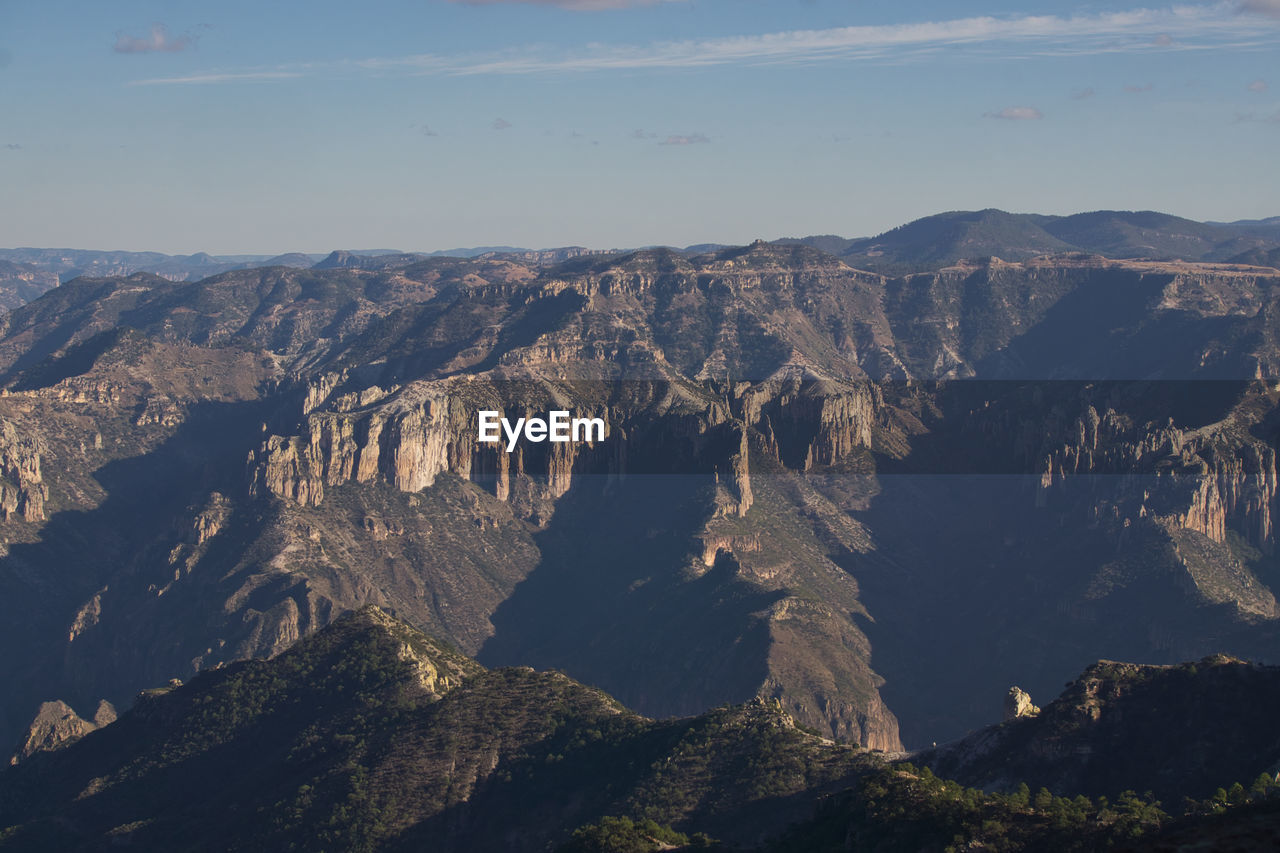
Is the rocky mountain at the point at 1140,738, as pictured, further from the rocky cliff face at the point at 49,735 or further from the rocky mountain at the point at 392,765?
the rocky cliff face at the point at 49,735

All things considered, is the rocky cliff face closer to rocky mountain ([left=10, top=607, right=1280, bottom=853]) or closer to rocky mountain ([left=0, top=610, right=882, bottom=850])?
rocky mountain ([left=0, top=610, right=882, bottom=850])

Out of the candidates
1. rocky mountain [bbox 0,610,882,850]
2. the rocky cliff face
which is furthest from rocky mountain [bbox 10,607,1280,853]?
the rocky cliff face

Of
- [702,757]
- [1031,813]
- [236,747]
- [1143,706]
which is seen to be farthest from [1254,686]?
[236,747]

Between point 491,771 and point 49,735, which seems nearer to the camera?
point 491,771

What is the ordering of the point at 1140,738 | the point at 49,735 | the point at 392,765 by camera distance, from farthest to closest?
the point at 49,735 → the point at 392,765 → the point at 1140,738

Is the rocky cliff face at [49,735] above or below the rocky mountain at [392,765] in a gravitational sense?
below

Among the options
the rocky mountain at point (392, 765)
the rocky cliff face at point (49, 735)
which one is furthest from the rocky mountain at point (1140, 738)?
the rocky cliff face at point (49, 735)

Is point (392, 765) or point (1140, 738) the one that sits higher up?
point (1140, 738)

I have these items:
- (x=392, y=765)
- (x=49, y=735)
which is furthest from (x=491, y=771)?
(x=49, y=735)

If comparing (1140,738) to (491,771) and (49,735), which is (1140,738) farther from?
(49,735)

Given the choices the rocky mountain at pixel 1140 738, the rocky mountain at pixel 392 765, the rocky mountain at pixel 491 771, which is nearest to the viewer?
the rocky mountain at pixel 491 771

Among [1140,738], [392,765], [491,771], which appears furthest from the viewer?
[491,771]
